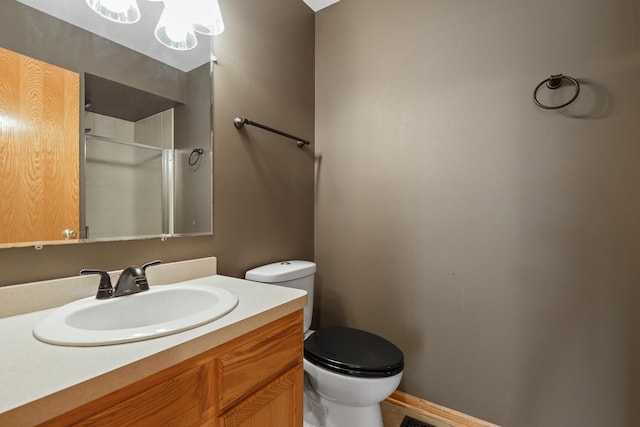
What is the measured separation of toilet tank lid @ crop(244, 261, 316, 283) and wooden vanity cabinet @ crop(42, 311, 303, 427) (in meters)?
0.42

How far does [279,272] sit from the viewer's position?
135 cm

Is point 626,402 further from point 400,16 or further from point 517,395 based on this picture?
point 400,16

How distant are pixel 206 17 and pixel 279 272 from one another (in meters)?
1.12

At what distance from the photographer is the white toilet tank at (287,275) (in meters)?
1.32

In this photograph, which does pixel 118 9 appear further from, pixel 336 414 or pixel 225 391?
pixel 336 414

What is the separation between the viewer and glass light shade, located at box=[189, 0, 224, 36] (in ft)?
3.71

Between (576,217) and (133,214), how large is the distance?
1740mm

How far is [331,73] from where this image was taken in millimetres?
1841

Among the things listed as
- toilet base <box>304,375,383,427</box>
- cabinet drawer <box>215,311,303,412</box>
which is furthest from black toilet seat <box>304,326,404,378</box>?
cabinet drawer <box>215,311,303,412</box>

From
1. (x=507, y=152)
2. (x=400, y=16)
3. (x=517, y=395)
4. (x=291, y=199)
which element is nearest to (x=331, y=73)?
(x=400, y=16)

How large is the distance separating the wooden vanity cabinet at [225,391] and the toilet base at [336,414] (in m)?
0.37

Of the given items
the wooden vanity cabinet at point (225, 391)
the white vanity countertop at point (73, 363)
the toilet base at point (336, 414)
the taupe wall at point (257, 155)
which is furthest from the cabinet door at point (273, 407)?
the taupe wall at point (257, 155)

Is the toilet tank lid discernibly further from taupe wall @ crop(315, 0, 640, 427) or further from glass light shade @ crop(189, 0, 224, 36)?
glass light shade @ crop(189, 0, 224, 36)

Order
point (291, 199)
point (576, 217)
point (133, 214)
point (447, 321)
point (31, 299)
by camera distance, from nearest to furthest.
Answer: point (31, 299) < point (133, 214) < point (576, 217) < point (447, 321) < point (291, 199)
